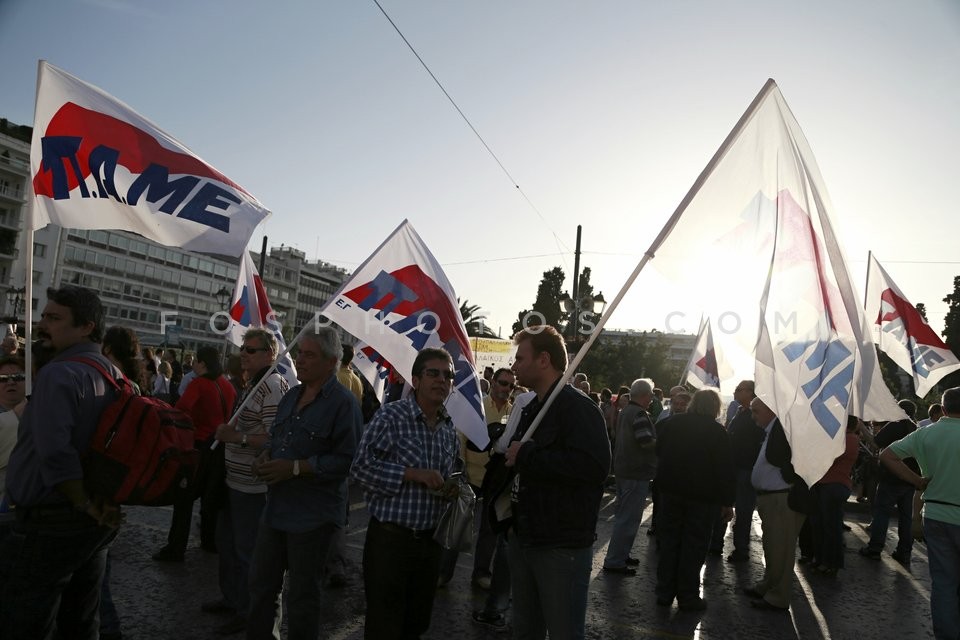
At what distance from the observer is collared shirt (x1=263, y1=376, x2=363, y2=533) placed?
3.79m

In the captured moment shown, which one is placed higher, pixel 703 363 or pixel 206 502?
pixel 703 363

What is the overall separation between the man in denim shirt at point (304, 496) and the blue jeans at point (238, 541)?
507 millimetres

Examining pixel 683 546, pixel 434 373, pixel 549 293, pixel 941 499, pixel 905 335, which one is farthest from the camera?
pixel 549 293

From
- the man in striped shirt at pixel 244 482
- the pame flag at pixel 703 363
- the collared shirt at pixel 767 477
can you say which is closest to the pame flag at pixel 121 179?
the man in striped shirt at pixel 244 482

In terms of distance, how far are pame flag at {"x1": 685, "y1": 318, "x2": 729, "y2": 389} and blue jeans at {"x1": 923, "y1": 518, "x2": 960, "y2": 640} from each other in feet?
12.3

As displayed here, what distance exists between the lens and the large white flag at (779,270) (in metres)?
3.92

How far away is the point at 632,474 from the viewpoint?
24.3 feet

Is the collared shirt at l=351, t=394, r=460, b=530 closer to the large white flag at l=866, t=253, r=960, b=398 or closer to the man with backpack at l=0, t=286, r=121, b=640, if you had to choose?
the man with backpack at l=0, t=286, r=121, b=640

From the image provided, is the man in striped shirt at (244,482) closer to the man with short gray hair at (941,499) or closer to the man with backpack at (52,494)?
the man with backpack at (52,494)

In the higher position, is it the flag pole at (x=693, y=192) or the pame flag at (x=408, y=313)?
the flag pole at (x=693, y=192)

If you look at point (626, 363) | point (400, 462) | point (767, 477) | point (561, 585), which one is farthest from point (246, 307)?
point (626, 363)

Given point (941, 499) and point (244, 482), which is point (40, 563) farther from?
point (941, 499)

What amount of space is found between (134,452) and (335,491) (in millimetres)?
1233

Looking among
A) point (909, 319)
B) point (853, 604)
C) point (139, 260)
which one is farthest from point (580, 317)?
point (139, 260)
